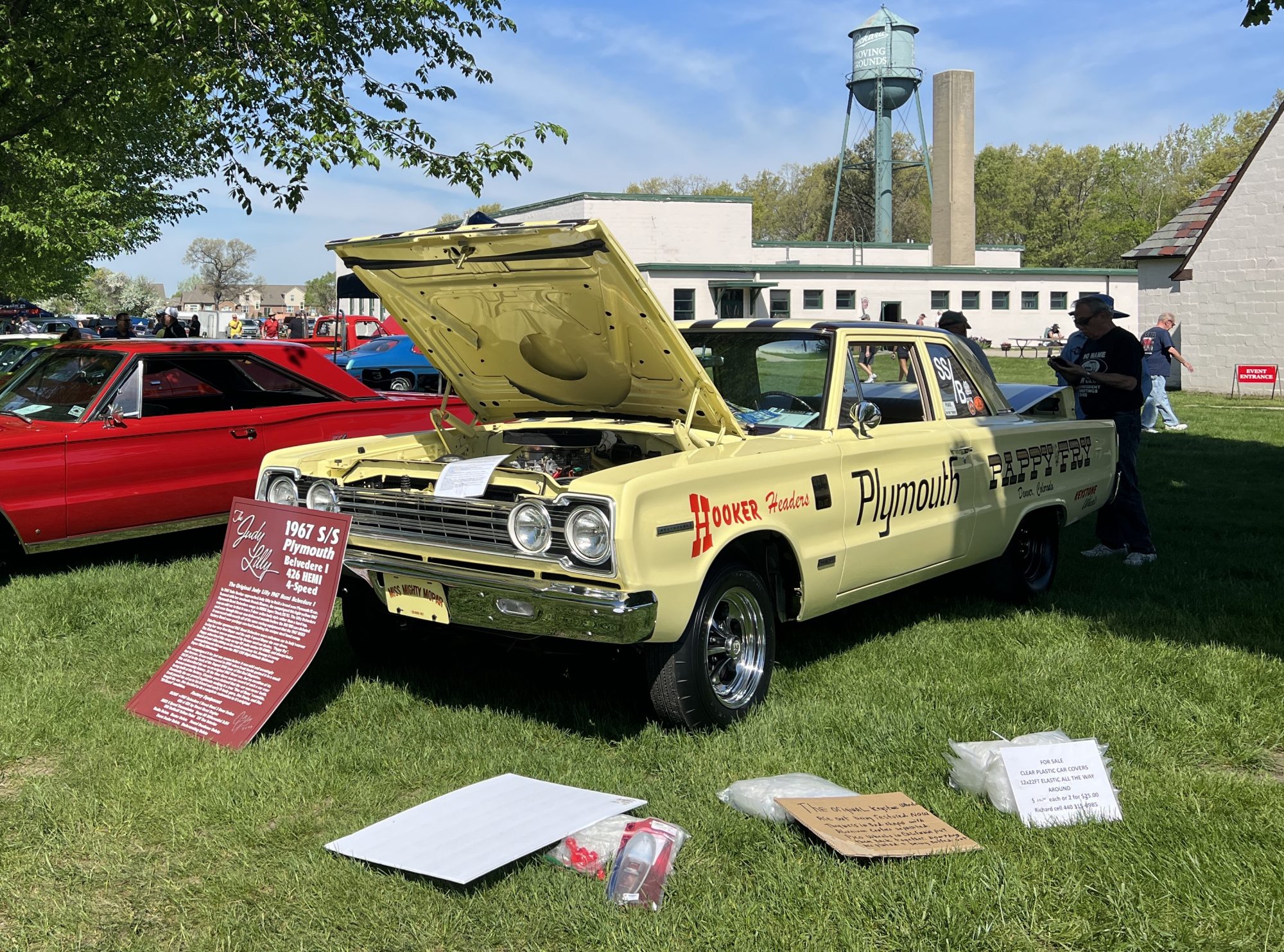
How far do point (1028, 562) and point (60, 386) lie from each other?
6605 millimetres

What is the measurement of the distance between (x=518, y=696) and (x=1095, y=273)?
5327 cm

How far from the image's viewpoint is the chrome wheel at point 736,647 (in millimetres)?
4453

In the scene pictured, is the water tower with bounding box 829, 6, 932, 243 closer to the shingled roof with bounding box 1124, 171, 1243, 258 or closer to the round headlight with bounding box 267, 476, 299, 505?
the shingled roof with bounding box 1124, 171, 1243, 258

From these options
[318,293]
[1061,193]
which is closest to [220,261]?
[318,293]

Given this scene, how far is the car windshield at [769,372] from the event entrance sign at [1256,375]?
20.6 m

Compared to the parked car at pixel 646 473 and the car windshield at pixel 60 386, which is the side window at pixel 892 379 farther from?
the car windshield at pixel 60 386

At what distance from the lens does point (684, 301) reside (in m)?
45.9

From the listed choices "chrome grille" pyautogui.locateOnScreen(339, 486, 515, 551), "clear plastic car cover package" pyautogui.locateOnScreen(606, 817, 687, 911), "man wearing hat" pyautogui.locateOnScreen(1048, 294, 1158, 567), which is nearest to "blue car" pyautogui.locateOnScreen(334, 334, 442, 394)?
"man wearing hat" pyautogui.locateOnScreen(1048, 294, 1158, 567)

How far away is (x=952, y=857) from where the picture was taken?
3.36 m

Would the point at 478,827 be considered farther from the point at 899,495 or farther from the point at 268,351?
the point at 268,351

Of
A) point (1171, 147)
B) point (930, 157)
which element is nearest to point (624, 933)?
point (930, 157)

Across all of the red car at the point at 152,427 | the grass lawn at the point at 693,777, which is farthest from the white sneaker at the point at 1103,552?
the red car at the point at 152,427

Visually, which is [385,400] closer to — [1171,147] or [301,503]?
[301,503]

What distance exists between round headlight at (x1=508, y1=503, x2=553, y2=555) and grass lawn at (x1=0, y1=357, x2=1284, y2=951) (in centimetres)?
62
